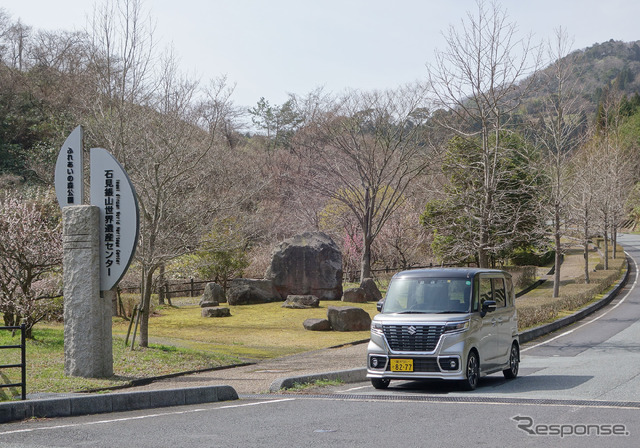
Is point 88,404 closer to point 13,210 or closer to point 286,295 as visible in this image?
point 13,210

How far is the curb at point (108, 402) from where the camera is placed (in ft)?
27.8

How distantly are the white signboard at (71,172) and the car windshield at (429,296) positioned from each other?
656cm

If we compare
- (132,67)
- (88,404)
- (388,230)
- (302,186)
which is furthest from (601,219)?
(88,404)

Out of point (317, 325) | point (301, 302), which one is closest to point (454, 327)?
point (317, 325)

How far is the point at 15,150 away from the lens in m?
39.6

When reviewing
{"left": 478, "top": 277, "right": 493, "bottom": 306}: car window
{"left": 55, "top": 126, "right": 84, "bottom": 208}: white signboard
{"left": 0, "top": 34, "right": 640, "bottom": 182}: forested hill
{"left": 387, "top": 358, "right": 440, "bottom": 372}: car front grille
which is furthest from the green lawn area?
{"left": 0, "top": 34, "right": 640, "bottom": 182}: forested hill

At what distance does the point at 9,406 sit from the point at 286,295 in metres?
25.1

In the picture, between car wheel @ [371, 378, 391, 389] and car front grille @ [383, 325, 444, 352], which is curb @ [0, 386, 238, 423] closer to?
car wheel @ [371, 378, 391, 389]

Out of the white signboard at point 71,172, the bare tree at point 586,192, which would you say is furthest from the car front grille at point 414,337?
the bare tree at point 586,192

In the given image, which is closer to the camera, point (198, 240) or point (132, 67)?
point (132, 67)

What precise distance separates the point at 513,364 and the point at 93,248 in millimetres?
8456

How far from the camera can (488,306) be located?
11719 mm

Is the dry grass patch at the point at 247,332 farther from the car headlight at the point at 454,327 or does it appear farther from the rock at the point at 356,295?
the car headlight at the point at 454,327

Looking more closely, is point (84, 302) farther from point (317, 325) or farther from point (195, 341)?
point (317, 325)
